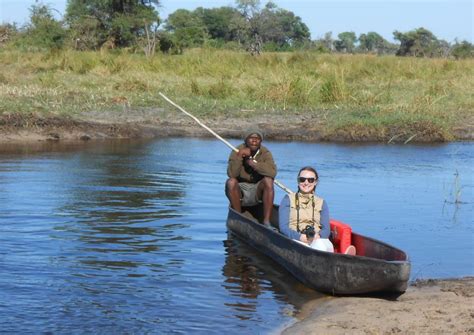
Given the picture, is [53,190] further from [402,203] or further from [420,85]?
[420,85]

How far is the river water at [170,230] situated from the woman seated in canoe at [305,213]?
1.54 ft

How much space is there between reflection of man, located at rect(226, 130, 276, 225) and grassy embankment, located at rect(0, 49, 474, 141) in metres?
10.1

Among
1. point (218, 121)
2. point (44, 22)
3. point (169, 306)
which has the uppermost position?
point (44, 22)

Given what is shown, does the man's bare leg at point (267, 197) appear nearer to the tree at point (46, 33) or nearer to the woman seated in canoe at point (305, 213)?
the woman seated in canoe at point (305, 213)

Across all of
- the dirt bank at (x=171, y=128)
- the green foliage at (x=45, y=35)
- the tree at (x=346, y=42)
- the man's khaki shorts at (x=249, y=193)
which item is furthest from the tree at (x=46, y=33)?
the tree at (x=346, y=42)

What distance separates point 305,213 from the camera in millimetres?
8703

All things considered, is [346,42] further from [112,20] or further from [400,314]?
[400,314]

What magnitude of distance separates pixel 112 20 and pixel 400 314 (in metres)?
32.8

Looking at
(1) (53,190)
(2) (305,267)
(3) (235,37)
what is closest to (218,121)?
(1) (53,190)

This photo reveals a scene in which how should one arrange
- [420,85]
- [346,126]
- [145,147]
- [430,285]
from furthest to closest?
[420,85]
[346,126]
[145,147]
[430,285]

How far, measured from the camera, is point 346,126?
2080cm

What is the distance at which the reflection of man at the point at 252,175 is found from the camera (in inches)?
408

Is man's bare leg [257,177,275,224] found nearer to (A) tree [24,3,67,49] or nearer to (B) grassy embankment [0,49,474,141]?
(B) grassy embankment [0,49,474,141]

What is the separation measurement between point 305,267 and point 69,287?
2.11 m
